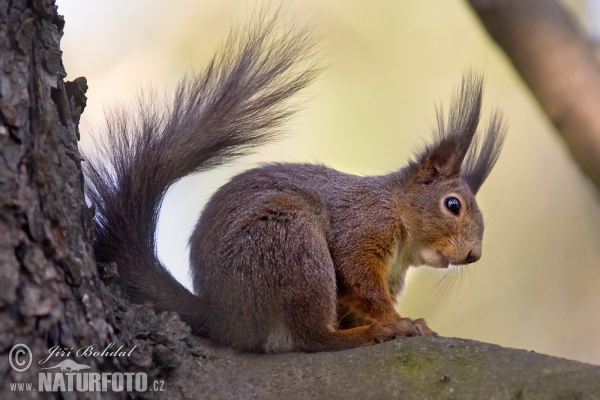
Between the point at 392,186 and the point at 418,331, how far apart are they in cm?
82

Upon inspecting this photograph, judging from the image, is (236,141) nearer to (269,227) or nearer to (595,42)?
(269,227)

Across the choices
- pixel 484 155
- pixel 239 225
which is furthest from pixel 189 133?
pixel 484 155

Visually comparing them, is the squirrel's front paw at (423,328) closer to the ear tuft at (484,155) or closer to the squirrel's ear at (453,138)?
the squirrel's ear at (453,138)

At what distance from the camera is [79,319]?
57.6 inches

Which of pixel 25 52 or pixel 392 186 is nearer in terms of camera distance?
pixel 25 52

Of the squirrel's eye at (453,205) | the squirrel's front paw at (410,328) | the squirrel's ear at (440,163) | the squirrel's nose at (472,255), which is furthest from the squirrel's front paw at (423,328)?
the squirrel's ear at (440,163)

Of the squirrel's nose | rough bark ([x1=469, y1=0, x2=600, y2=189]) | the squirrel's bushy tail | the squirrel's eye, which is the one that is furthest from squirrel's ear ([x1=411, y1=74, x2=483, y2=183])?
rough bark ([x1=469, y1=0, x2=600, y2=189])

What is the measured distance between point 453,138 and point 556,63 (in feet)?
5.15

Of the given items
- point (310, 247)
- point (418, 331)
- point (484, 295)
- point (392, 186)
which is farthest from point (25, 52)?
point (484, 295)

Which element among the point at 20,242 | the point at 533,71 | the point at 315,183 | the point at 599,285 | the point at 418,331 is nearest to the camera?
the point at 533,71

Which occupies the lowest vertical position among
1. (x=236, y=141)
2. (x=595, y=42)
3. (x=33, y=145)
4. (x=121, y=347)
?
(x=121, y=347)

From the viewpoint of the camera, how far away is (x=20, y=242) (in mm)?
1382

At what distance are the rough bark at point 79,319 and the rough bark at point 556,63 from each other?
603 mm

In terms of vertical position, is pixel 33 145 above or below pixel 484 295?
below
